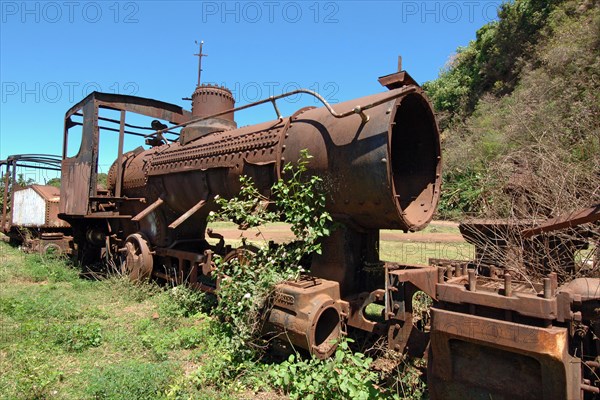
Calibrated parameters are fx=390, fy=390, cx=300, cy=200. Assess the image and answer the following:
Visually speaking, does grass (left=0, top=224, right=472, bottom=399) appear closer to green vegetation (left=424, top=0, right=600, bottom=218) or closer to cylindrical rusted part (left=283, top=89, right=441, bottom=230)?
cylindrical rusted part (left=283, top=89, right=441, bottom=230)

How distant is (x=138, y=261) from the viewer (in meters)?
6.59

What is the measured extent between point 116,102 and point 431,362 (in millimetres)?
7007

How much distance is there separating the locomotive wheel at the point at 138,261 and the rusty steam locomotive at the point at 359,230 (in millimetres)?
24

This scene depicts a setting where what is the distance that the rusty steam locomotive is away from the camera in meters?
2.28

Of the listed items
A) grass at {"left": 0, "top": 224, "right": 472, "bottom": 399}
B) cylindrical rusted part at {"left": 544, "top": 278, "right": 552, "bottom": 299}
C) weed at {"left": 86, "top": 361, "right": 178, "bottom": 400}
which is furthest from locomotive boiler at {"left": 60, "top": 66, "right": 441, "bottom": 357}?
cylindrical rusted part at {"left": 544, "top": 278, "right": 552, "bottom": 299}

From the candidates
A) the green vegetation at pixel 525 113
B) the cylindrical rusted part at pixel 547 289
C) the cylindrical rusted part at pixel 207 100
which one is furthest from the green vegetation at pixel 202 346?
the cylindrical rusted part at pixel 207 100

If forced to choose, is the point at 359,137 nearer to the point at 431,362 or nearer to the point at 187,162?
the point at 431,362

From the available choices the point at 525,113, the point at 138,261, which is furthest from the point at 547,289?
the point at 525,113

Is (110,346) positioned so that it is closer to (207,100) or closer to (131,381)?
(131,381)

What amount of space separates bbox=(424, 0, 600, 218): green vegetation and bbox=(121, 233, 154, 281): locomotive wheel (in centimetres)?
483

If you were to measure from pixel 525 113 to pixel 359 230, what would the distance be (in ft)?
20.0

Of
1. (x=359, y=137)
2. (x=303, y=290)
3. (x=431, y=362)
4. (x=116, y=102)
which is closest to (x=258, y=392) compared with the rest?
(x=303, y=290)

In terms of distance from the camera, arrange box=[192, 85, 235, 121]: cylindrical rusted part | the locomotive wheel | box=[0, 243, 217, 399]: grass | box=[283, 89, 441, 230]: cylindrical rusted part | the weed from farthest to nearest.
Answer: box=[192, 85, 235, 121]: cylindrical rusted part → the locomotive wheel → box=[283, 89, 441, 230]: cylindrical rusted part → box=[0, 243, 217, 399]: grass → the weed

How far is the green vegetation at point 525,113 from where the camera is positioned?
4359 millimetres
